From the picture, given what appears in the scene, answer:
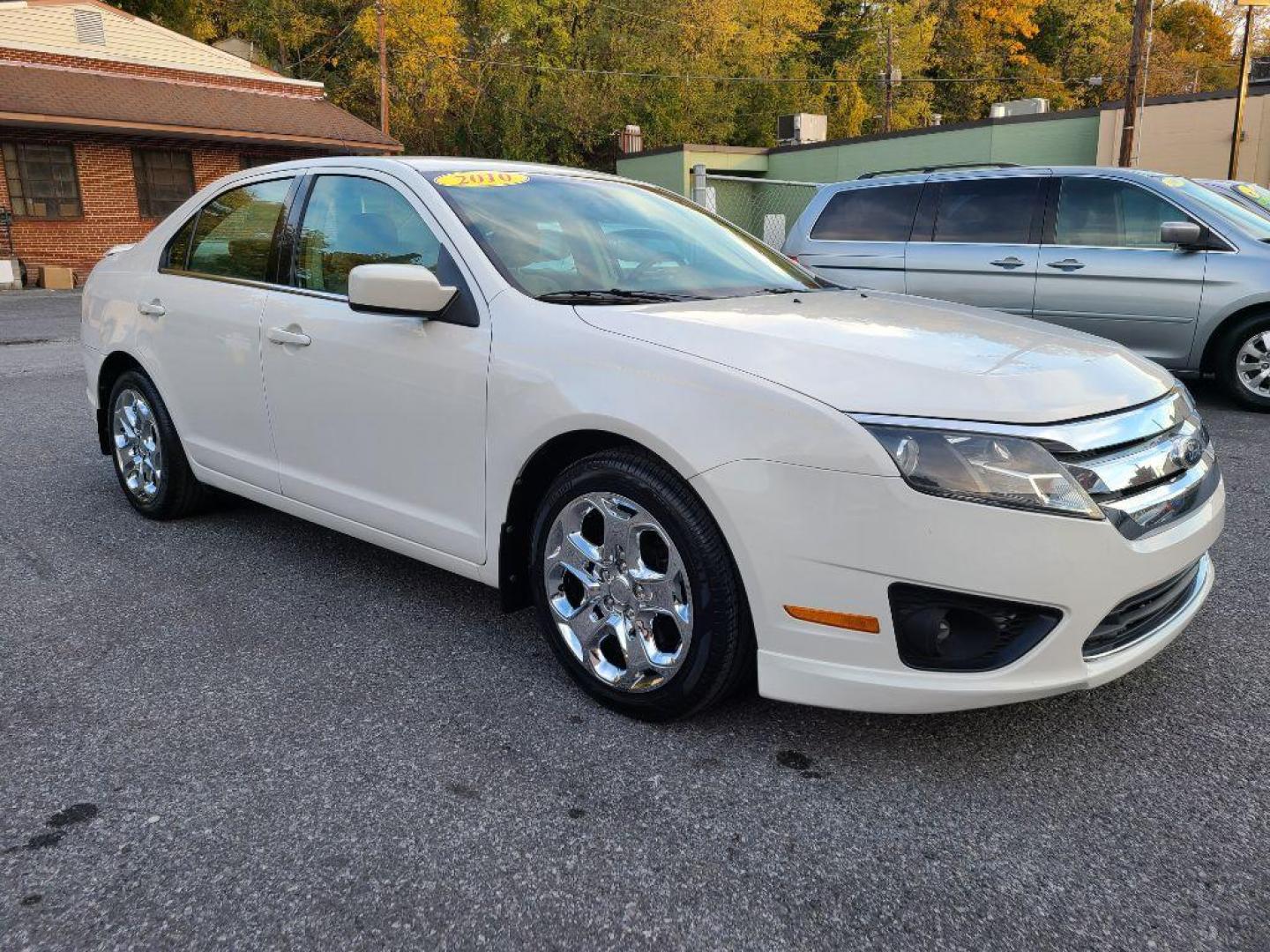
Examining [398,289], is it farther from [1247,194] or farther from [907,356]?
[1247,194]

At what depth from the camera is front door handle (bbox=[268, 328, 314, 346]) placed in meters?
3.72

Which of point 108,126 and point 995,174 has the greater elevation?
point 108,126

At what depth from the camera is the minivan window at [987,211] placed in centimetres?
809

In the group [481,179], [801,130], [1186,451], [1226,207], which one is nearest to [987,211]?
[1226,207]

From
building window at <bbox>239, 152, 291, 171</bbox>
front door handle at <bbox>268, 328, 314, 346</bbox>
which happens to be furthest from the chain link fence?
building window at <bbox>239, 152, 291, 171</bbox>

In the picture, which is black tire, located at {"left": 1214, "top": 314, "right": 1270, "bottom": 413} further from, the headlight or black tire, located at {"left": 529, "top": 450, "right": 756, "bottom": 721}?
black tire, located at {"left": 529, "top": 450, "right": 756, "bottom": 721}

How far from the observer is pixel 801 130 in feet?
107

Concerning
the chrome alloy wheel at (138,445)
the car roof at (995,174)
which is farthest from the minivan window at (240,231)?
the car roof at (995,174)

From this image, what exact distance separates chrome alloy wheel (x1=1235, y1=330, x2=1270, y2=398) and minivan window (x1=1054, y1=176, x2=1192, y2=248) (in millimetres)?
899

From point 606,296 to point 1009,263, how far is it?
5.76 metres

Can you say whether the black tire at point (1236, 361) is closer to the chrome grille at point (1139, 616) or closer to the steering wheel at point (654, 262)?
the chrome grille at point (1139, 616)

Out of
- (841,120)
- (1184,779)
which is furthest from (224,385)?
(841,120)

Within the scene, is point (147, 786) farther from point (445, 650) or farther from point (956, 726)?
point (956, 726)

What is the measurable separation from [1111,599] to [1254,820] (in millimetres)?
596
